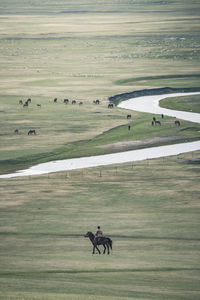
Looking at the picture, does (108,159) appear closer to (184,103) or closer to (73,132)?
(73,132)

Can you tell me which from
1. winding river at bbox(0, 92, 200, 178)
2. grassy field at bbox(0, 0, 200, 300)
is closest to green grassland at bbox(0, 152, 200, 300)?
grassy field at bbox(0, 0, 200, 300)

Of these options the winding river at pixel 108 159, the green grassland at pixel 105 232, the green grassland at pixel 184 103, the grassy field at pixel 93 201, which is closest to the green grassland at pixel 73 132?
the grassy field at pixel 93 201

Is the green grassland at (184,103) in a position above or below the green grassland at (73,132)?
above

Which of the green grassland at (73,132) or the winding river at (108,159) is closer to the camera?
the winding river at (108,159)

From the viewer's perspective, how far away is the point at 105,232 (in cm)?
4078

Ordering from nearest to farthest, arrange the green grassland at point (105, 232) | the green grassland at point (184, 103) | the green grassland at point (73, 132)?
the green grassland at point (105, 232) → the green grassland at point (73, 132) → the green grassland at point (184, 103)

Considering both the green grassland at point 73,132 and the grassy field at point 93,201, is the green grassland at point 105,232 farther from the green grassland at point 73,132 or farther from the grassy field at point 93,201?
the green grassland at point 73,132

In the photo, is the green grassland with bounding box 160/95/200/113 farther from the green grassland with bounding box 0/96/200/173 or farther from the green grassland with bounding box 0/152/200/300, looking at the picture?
the green grassland with bounding box 0/152/200/300

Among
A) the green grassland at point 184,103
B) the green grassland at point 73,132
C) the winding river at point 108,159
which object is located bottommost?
the winding river at point 108,159

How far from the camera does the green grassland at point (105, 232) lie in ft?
101

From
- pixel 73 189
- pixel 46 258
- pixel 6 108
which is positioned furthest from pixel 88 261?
pixel 6 108

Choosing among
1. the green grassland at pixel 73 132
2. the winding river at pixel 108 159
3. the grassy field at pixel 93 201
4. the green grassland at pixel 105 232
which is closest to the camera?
the green grassland at pixel 105 232

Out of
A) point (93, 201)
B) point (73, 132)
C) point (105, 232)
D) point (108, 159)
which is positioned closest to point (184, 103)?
point (73, 132)

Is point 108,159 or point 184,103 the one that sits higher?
point 184,103
